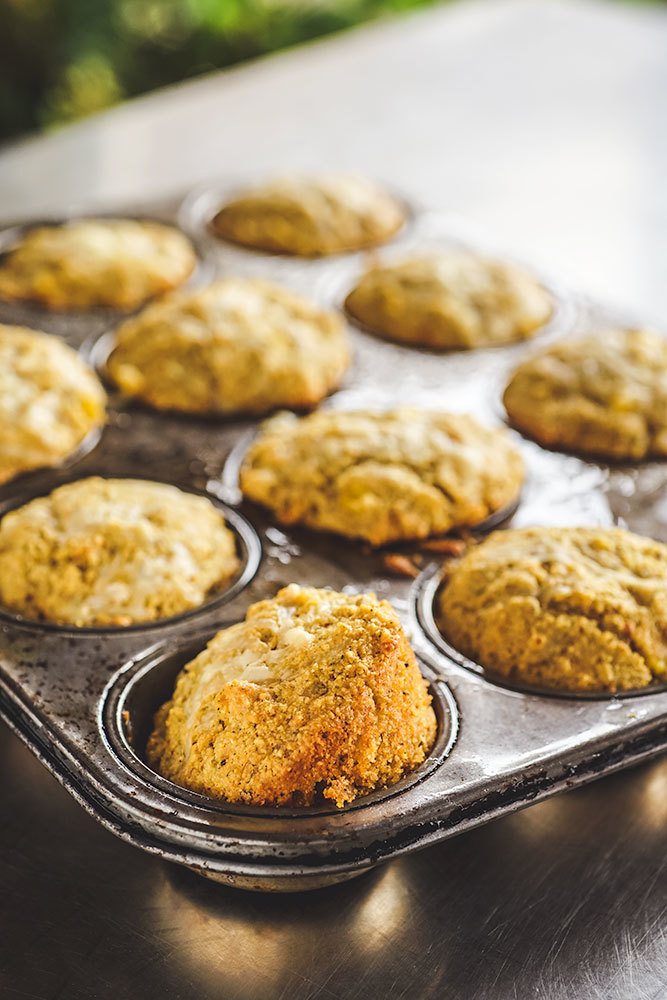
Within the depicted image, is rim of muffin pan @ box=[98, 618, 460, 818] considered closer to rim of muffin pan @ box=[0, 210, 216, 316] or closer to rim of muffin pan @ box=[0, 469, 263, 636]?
rim of muffin pan @ box=[0, 469, 263, 636]

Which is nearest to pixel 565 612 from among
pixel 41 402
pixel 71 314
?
pixel 41 402

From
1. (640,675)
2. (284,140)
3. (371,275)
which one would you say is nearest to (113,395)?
(371,275)

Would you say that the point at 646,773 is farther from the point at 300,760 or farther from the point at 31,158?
the point at 31,158

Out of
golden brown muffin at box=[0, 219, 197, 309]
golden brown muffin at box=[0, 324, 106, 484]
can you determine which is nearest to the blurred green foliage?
golden brown muffin at box=[0, 219, 197, 309]

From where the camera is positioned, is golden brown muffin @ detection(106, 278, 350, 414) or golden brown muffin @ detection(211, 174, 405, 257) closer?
golden brown muffin @ detection(106, 278, 350, 414)

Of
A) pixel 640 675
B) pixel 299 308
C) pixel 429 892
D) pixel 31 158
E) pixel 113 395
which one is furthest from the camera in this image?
pixel 31 158

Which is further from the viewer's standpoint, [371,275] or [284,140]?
[284,140]

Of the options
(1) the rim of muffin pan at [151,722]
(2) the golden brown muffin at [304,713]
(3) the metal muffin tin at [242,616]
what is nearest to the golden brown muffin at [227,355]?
(3) the metal muffin tin at [242,616]
